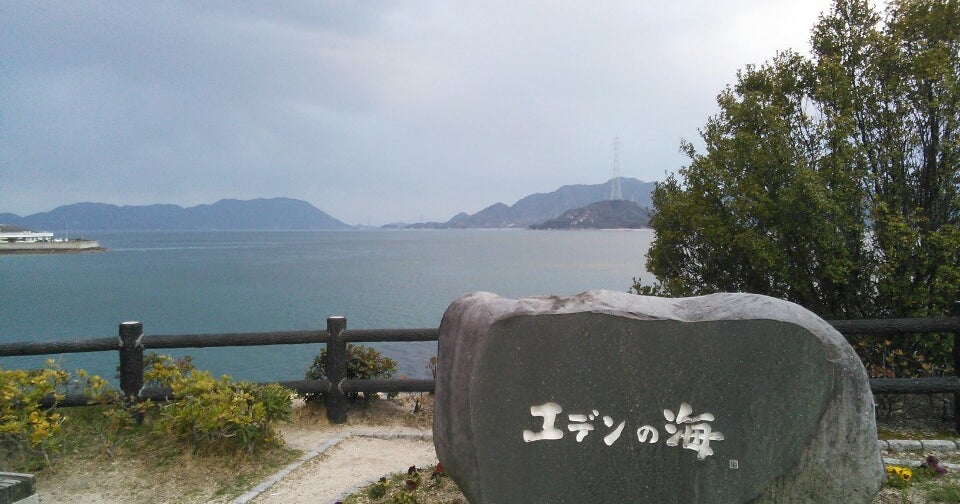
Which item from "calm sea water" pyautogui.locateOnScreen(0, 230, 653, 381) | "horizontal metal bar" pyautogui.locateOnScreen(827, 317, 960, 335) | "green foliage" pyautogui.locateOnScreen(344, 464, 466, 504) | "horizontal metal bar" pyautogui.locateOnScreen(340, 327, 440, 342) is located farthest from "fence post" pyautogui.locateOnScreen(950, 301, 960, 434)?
"calm sea water" pyautogui.locateOnScreen(0, 230, 653, 381)

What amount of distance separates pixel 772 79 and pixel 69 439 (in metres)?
8.73

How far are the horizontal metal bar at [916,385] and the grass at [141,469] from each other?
18.0ft

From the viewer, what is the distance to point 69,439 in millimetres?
5652

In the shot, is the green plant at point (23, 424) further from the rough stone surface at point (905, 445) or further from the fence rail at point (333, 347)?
the rough stone surface at point (905, 445)

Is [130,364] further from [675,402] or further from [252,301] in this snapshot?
[252,301]

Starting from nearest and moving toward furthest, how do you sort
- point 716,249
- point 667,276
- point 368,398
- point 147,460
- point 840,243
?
1. point 147,460
2. point 840,243
3. point 368,398
4. point 716,249
5. point 667,276

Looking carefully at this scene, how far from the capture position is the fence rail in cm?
558

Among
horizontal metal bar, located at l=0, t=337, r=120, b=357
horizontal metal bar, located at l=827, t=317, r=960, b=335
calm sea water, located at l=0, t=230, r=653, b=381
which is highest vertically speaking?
horizontal metal bar, located at l=827, t=317, r=960, b=335

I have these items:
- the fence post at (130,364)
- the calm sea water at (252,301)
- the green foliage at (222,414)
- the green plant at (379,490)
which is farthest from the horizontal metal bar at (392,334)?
the calm sea water at (252,301)

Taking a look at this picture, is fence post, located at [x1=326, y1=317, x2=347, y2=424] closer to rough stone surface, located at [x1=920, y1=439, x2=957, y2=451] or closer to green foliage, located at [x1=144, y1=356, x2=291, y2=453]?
green foliage, located at [x1=144, y1=356, x2=291, y2=453]

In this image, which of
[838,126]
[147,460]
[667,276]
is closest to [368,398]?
[147,460]

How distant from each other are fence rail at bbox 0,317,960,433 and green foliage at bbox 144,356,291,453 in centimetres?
65

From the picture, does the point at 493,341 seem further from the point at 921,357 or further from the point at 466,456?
the point at 921,357

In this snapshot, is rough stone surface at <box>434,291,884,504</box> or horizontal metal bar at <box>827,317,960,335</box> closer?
rough stone surface at <box>434,291,884,504</box>
